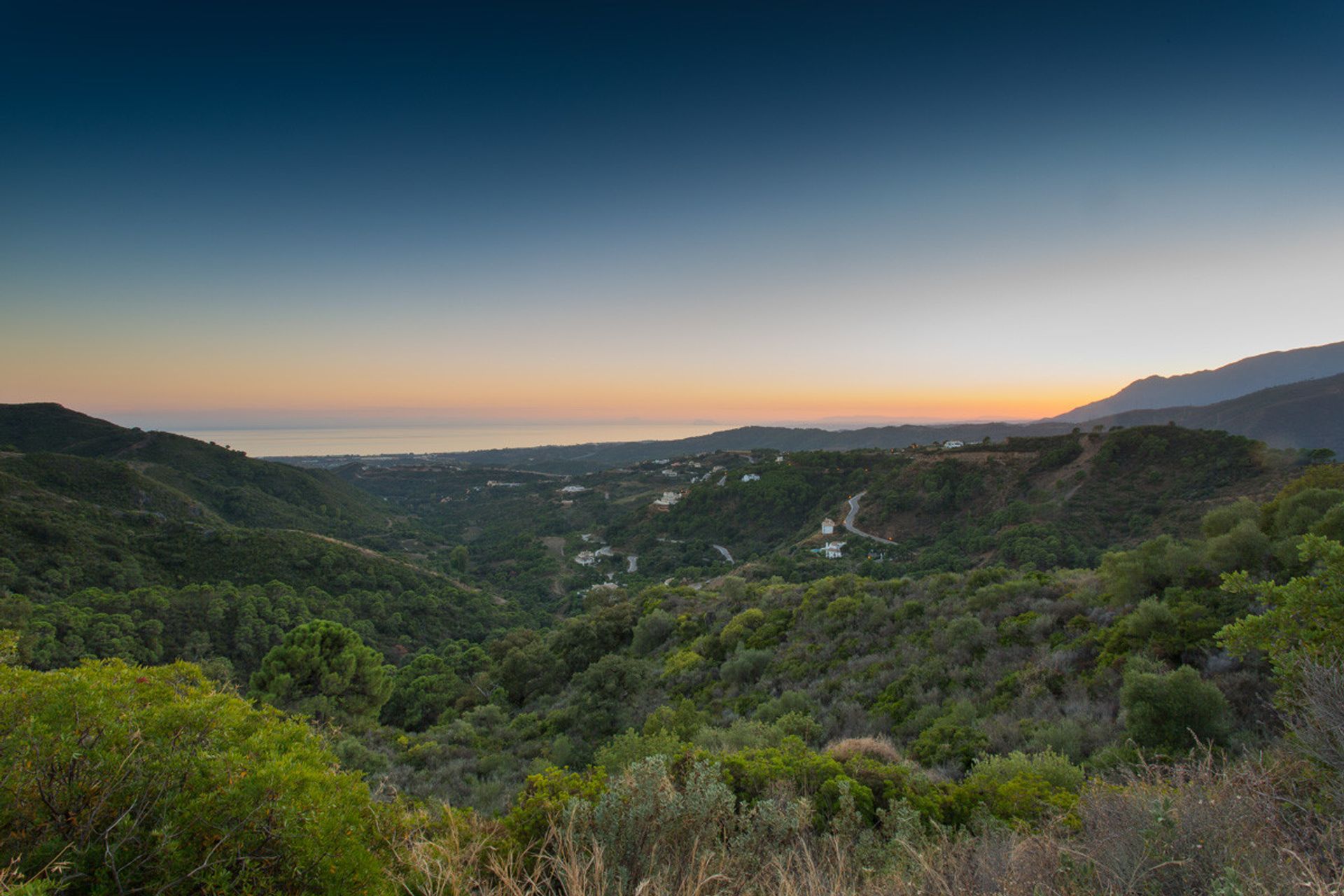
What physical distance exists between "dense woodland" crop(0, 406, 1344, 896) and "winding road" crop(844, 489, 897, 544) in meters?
6.56

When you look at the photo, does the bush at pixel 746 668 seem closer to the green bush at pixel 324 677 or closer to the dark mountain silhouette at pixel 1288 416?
the green bush at pixel 324 677

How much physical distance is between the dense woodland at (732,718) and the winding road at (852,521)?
6562 mm

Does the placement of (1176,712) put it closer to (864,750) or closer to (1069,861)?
(864,750)

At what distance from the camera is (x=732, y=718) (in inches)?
421

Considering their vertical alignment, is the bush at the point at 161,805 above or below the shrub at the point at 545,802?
above

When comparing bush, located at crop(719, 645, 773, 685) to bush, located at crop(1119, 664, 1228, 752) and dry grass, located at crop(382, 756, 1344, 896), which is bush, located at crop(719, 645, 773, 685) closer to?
bush, located at crop(1119, 664, 1228, 752)

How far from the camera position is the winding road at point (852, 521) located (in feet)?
128

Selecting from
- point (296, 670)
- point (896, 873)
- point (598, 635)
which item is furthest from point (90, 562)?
point (896, 873)

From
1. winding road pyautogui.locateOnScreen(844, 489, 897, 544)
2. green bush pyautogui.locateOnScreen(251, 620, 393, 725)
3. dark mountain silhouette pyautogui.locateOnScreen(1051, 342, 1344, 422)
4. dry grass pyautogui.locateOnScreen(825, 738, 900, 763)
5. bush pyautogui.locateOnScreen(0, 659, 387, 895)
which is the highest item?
dark mountain silhouette pyautogui.locateOnScreen(1051, 342, 1344, 422)

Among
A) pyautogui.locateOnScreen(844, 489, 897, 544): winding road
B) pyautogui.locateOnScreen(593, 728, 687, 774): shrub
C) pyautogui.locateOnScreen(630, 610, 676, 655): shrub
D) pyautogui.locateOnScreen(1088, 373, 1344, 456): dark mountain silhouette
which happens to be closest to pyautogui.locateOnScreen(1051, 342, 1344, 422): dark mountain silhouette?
pyautogui.locateOnScreen(1088, 373, 1344, 456): dark mountain silhouette

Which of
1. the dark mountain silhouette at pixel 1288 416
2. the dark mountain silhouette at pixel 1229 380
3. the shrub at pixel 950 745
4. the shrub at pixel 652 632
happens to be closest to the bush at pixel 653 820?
the shrub at pixel 950 745

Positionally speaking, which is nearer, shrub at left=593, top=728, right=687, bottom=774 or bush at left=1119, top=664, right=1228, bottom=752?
bush at left=1119, top=664, right=1228, bottom=752

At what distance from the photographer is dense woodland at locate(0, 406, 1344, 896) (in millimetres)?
2877

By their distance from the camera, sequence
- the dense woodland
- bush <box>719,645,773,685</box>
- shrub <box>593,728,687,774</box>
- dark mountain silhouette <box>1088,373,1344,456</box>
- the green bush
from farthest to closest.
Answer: dark mountain silhouette <box>1088,373,1344,456</box> < the green bush < bush <box>719,645,773,685</box> < shrub <box>593,728,687,774</box> < the dense woodland
